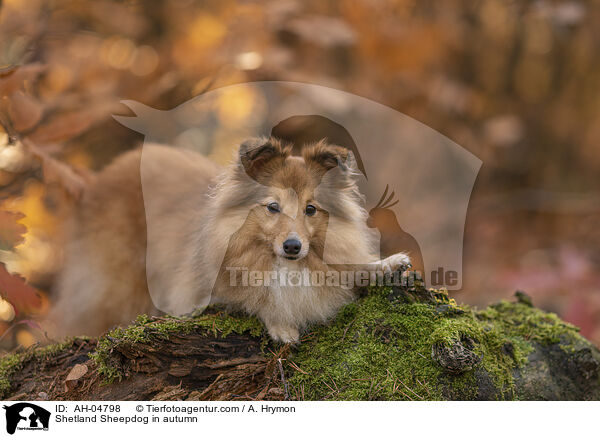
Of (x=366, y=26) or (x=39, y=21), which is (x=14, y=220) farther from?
(x=366, y=26)

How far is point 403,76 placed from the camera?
18.2 feet

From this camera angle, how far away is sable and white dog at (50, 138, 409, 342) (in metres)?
2.88

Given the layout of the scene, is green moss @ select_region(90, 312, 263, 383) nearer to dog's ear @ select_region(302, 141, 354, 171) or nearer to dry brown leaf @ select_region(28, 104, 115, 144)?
dog's ear @ select_region(302, 141, 354, 171)

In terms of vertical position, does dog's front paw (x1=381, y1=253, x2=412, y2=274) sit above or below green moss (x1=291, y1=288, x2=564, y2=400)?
above

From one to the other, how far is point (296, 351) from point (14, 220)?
1907mm

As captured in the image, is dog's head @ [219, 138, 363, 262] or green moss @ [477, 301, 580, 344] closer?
dog's head @ [219, 138, 363, 262]

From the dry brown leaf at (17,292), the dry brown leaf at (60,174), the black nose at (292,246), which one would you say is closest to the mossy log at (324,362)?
the dry brown leaf at (17,292)

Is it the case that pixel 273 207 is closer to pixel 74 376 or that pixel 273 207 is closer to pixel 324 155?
pixel 324 155

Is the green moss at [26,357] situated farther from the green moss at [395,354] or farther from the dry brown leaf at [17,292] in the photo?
the green moss at [395,354]

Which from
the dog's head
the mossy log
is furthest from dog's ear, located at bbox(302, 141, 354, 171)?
the mossy log

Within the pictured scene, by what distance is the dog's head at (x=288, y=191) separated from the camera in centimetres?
286

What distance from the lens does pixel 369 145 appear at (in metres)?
5.19

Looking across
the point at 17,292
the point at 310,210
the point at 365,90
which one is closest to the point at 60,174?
the point at 17,292
